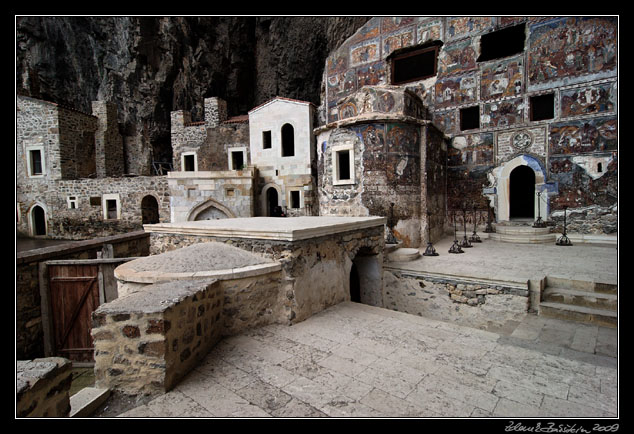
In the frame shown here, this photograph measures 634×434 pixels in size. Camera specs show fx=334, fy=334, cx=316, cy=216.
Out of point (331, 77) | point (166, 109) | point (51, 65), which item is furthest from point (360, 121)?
point (51, 65)

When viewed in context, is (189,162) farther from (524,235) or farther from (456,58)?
(524,235)

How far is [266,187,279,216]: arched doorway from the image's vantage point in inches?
689

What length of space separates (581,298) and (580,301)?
6cm

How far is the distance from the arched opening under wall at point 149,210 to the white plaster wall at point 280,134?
6122mm

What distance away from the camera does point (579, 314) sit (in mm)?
5621

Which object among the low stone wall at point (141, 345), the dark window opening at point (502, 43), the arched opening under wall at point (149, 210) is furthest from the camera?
the arched opening under wall at point (149, 210)

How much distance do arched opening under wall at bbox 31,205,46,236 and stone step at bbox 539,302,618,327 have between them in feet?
81.4

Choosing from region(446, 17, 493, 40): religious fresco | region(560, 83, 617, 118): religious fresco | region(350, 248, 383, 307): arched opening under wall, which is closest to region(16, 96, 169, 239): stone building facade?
region(350, 248, 383, 307): arched opening under wall

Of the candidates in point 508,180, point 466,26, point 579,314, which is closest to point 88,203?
point 466,26

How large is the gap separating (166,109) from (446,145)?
1717 cm

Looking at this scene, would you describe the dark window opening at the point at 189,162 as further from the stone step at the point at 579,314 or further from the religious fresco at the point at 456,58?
the stone step at the point at 579,314

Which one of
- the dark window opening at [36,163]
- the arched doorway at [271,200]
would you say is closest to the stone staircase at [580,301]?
the arched doorway at [271,200]

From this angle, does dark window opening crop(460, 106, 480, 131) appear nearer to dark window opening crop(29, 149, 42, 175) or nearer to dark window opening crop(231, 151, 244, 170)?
dark window opening crop(231, 151, 244, 170)

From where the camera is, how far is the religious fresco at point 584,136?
434 inches
